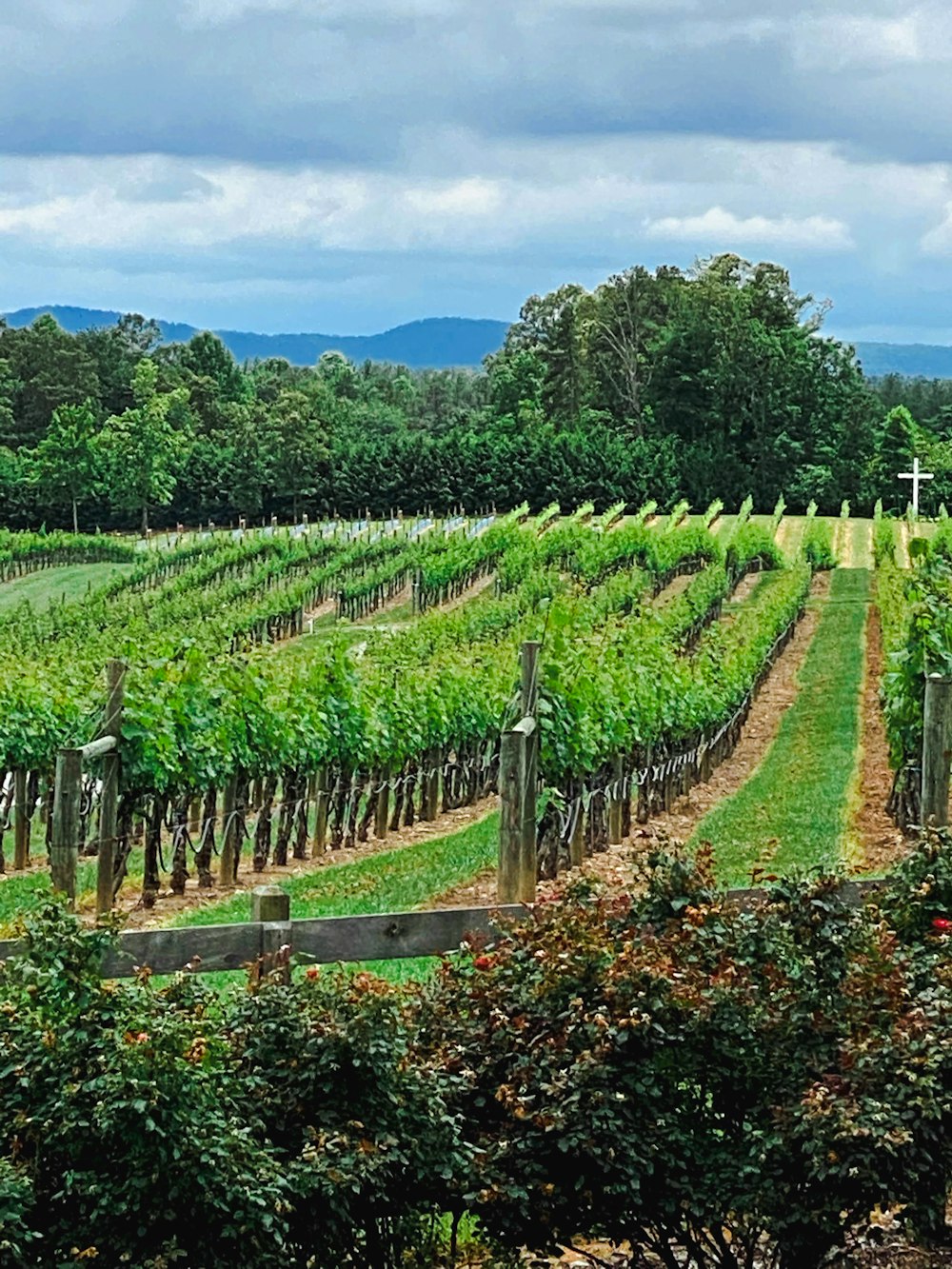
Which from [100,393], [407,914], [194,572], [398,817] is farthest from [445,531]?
[407,914]

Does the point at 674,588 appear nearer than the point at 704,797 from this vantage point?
No

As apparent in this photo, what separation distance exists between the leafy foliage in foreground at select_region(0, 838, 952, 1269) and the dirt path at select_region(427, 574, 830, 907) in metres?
1.07

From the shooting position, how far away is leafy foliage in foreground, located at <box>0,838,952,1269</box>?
5.29m

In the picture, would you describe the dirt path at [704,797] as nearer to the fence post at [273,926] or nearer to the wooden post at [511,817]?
the wooden post at [511,817]

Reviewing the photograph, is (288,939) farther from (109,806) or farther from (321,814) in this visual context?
(321,814)

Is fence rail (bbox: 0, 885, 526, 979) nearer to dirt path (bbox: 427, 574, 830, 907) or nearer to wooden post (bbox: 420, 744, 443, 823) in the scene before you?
dirt path (bbox: 427, 574, 830, 907)

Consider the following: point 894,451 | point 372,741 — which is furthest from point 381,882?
point 894,451

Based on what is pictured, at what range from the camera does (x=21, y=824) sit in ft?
67.2

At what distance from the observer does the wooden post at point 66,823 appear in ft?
39.6

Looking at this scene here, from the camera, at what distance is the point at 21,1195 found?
509 cm

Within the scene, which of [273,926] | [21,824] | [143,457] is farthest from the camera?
[143,457]

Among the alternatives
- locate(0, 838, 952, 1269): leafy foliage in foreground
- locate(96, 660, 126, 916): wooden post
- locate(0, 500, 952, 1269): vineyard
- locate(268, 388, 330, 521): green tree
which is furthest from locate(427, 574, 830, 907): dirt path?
locate(268, 388, 330, 521): green tree

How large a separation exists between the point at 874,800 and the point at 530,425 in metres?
90.0

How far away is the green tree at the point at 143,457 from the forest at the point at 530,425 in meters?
0.13
